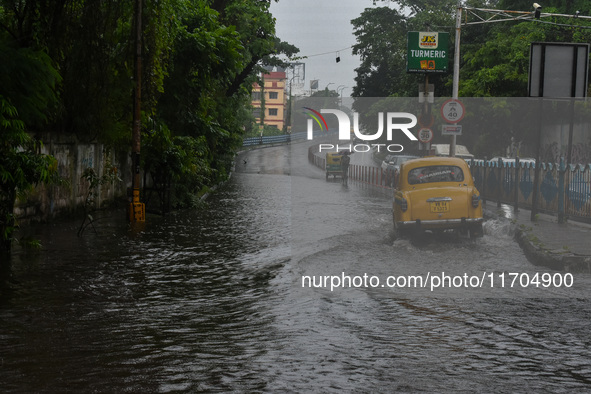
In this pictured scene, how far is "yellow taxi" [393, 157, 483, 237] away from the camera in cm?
1469

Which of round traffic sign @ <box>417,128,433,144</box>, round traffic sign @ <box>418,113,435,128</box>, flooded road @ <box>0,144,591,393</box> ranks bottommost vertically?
flooded road @ <box>0,144,591,393</box>

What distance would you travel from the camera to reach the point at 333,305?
8969 mm

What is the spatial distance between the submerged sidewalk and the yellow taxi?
3.89 feet

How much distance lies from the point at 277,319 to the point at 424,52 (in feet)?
102

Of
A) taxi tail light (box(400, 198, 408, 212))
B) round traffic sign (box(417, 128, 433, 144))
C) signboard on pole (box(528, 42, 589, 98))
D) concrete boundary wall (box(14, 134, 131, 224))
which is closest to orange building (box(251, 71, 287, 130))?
round traffic sign (box(417, 128, 433, 144))

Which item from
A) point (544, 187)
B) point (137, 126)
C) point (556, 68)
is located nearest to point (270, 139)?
point (544, 187)

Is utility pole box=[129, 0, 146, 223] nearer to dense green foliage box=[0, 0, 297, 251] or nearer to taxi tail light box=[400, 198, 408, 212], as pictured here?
dense green foliage box=[0, 0, 297, 251]

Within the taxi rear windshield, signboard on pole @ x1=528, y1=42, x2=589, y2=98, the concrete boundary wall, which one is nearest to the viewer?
the taxi rear windshield

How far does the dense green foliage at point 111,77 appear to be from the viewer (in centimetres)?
1198

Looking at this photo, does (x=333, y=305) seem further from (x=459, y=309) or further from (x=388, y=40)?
(x=388, y=40)

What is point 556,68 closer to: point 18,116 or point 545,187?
point 545,187

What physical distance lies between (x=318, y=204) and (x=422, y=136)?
8.14 metres

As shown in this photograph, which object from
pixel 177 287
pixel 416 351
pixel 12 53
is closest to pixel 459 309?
pixel 416 351

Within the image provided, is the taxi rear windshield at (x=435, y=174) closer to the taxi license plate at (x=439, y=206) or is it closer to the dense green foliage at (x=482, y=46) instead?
the taxi license plate at (x=439, y=206)
